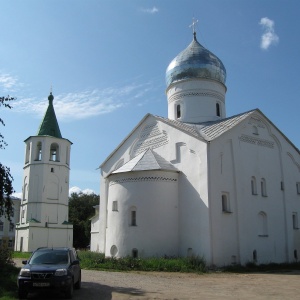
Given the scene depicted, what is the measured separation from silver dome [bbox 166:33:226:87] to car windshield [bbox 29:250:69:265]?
54.2ft

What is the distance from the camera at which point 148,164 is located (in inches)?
773

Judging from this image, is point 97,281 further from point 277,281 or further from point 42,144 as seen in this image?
point 42,144

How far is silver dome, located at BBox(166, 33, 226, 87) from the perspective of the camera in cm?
2428

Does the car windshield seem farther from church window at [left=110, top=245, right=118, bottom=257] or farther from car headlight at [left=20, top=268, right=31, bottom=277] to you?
church window at [left=110, top=245, right=118, bottom=257]

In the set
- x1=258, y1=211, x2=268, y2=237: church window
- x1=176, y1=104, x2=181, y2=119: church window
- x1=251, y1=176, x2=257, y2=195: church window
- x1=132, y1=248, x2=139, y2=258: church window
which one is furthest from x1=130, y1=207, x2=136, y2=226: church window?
x1=176, y1=104, x2=181, y2=119: church window

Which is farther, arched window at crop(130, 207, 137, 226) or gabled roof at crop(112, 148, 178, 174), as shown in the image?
gabled roof at crop(112, 148, 178, 174)

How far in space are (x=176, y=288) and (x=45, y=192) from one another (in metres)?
26.5

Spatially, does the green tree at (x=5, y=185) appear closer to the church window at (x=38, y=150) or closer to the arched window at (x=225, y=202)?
the arched window at (x=225, y=202)

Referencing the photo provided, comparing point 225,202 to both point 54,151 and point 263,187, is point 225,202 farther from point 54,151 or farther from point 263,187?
point 54,151

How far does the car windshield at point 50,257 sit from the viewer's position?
10.2 metres

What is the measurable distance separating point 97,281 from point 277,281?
6392 mm

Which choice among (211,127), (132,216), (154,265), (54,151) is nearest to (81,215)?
(54,151)

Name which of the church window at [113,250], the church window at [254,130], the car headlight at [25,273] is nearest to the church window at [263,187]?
the church window at [254,130]

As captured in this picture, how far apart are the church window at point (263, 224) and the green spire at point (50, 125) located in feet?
76.5
